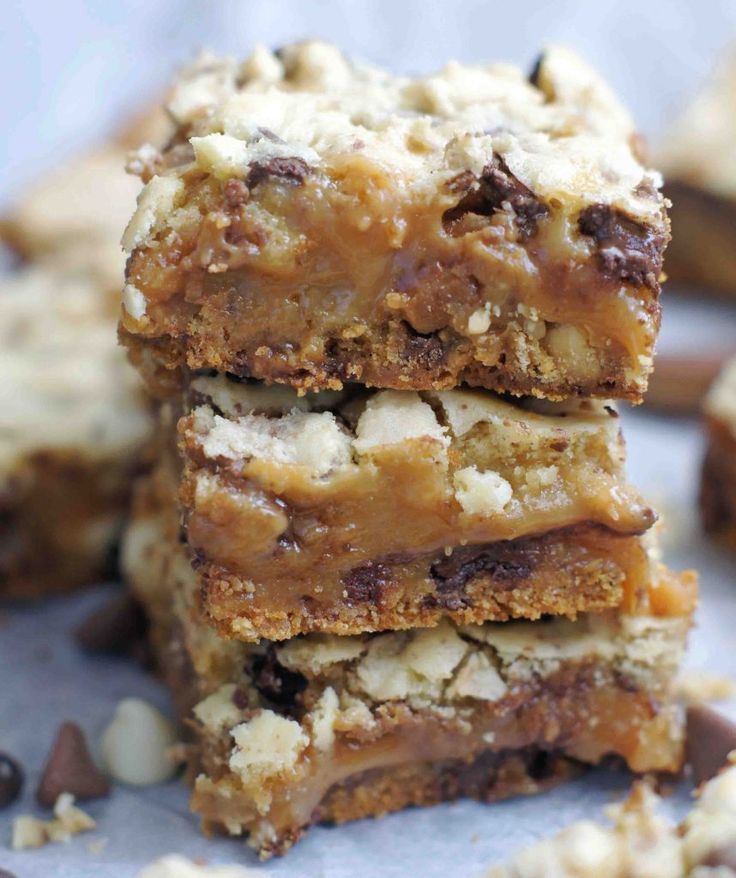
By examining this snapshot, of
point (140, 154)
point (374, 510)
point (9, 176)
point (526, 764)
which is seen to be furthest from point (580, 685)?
point (9, 176)

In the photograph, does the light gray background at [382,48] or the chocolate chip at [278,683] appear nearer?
the chocolate chip at [278,683]

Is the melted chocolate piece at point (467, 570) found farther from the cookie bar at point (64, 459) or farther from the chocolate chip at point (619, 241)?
the cookie bar at point (64, 459)

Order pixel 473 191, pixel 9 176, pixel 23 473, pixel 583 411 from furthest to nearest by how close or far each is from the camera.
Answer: pixel 9 176, pixel 23 473, pixel 583 411, pixel 473 191

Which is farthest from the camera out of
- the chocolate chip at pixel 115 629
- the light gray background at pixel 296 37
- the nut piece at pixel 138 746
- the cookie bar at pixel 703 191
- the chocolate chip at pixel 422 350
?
the light gray background at pixel 296 37

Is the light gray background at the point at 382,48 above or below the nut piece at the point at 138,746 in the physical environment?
above

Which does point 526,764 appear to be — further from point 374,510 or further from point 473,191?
point 473,191

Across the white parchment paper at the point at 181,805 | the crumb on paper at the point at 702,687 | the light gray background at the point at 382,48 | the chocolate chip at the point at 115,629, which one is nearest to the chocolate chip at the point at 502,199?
the crumb on paper at the point at 702,687

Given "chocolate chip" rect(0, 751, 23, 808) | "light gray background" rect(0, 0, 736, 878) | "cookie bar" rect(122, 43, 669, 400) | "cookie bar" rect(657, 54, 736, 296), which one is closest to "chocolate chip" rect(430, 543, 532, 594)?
"cookie bar" rect(122, 43, 669, 400)
